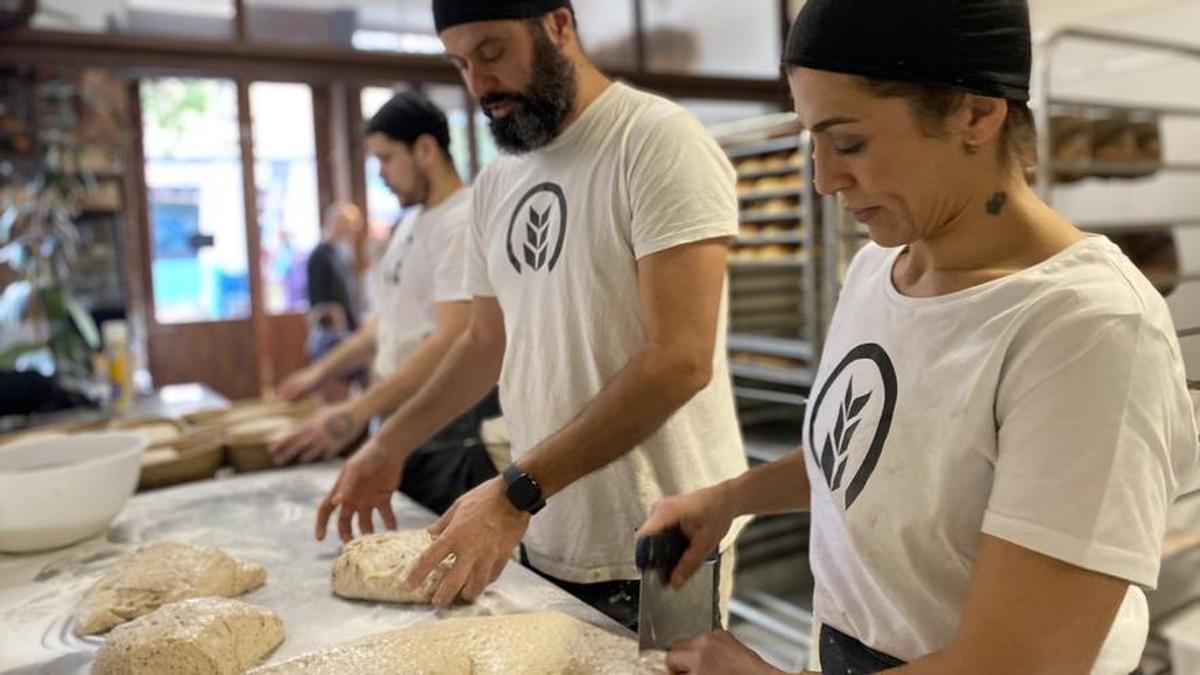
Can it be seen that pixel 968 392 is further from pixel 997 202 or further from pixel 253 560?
pixel 253 560

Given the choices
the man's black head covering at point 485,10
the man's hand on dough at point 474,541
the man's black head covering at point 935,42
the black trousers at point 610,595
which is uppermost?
the man's black head covering at point 485,10

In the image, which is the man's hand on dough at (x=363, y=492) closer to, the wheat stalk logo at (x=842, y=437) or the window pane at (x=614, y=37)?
the wheat stalk logo at (x=842, y=437)

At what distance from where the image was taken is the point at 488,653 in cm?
94

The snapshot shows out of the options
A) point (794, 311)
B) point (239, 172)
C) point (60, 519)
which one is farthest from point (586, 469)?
point (239, 172)

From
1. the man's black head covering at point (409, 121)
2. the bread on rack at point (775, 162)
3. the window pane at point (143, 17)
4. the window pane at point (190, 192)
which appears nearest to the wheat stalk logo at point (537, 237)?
the man's black head covering at point (409, 121)

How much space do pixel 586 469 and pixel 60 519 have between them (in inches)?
34.3

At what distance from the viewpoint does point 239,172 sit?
197 inches

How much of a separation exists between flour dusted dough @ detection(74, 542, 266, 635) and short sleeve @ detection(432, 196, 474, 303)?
727 millimetres

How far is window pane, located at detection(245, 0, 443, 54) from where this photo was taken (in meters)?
3.28

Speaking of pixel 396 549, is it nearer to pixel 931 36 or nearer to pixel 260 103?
pixel 931 36

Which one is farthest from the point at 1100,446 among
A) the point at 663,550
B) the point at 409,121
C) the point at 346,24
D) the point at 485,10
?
the point at 346,24

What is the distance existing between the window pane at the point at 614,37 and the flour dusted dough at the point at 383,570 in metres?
3.03

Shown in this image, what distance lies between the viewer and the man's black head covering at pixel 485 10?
1271mm

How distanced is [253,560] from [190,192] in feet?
14.3
